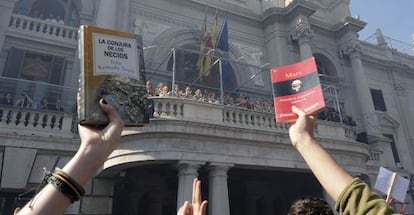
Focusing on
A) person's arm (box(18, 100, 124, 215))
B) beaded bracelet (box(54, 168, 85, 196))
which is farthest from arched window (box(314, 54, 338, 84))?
beaded bracelet (box(54, 168, 85, 196))

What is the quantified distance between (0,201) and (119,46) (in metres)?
10.2

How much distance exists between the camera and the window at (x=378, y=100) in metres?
23.5

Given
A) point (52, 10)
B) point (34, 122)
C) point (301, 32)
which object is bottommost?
point (34, 122)

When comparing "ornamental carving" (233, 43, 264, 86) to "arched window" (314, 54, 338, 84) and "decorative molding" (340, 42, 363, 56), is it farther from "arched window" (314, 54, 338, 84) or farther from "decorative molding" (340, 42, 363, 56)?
"decorative molding" (340, 42, 363, 56)

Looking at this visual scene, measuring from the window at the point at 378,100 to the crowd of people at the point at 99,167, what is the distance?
23.8m

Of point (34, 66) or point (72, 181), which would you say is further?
point (34, 66)

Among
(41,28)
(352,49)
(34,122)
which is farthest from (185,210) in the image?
(352,49)

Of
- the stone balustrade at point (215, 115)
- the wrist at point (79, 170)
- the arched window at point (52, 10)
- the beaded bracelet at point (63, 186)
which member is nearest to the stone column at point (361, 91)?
the stone balustrade at point (215, 115)

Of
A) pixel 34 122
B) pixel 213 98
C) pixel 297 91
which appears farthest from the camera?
pixel 213 98

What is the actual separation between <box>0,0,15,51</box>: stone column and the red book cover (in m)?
12.4

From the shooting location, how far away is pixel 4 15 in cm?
1348

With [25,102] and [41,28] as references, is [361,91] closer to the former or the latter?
[41,28]

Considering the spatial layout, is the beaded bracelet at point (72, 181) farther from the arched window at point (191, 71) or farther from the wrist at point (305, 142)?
the arched window at point (191, 71)

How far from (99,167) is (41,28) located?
571 inches
